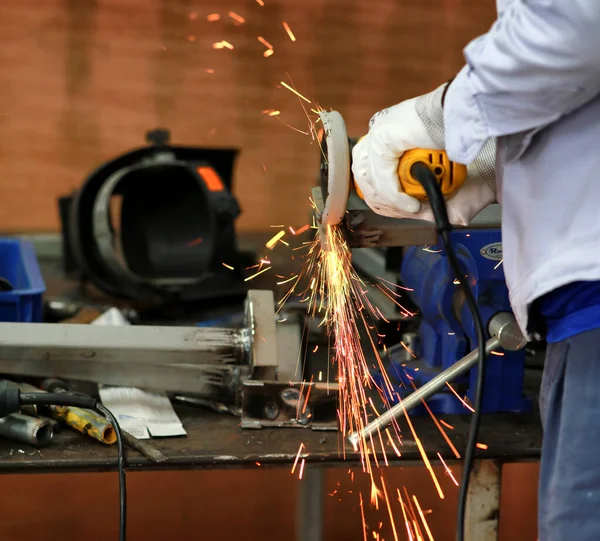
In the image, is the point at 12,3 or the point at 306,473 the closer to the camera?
the point at 306,473

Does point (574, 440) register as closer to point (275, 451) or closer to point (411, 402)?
point (411, 402)

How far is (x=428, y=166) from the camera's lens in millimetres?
1007

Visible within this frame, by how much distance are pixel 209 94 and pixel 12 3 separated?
2.79 feet

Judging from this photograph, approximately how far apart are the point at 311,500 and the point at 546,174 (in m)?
0.91

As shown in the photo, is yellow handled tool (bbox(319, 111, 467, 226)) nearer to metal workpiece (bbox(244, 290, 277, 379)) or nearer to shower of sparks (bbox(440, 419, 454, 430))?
metal workpiece (bbox(244, 290, 277, 379))

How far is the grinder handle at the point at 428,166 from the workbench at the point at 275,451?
1.47ft

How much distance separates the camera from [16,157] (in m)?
3.34

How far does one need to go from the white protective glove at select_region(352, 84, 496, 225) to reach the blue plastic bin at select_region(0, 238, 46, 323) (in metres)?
0.80

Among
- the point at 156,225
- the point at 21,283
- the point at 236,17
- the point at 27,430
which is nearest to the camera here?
the point at 27,430

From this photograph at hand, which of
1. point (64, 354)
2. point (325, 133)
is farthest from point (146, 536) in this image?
point (325, 133)

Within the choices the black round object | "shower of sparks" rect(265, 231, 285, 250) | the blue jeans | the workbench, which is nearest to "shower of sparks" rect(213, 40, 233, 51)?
"shower of sparks" rect(265, 231, 285, 250)

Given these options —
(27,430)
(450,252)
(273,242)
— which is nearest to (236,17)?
(273,242)

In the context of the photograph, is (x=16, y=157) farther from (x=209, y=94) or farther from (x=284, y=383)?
(x=284, y=383)

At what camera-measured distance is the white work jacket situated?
0.80m
